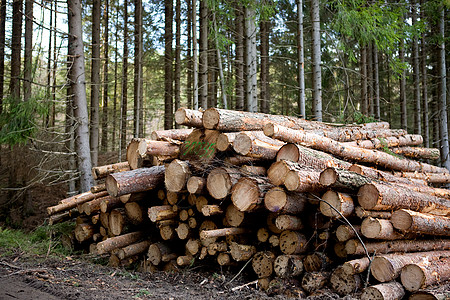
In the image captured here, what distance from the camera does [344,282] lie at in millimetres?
4305

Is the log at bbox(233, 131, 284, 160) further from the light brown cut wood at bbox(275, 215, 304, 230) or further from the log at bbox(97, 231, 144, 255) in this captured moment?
the log at bbox(97, 231, 144, 255)

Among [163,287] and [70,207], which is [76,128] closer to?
[70,207]

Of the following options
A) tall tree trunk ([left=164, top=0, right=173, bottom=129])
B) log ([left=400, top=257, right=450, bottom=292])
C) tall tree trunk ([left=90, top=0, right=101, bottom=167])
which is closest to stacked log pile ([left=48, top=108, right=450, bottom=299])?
log ([left=400, top=257, right=450, bottom=292])

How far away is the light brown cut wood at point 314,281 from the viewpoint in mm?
4426

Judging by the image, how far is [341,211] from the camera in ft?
14.5

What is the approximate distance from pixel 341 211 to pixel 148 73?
20718 millimetres

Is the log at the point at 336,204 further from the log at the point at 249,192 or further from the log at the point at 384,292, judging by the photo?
the log at the point at 384,292

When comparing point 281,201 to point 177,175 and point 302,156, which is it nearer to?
point 302,156

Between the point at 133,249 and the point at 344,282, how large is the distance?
11.6 ft

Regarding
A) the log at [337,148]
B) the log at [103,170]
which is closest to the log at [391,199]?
the log at [337,148]

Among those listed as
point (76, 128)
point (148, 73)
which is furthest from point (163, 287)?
point (148, 73)

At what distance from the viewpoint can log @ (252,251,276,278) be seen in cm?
485

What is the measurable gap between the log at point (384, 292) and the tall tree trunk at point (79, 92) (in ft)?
→ 22.8

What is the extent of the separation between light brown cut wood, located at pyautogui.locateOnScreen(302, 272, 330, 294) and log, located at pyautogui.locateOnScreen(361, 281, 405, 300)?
535 mm
